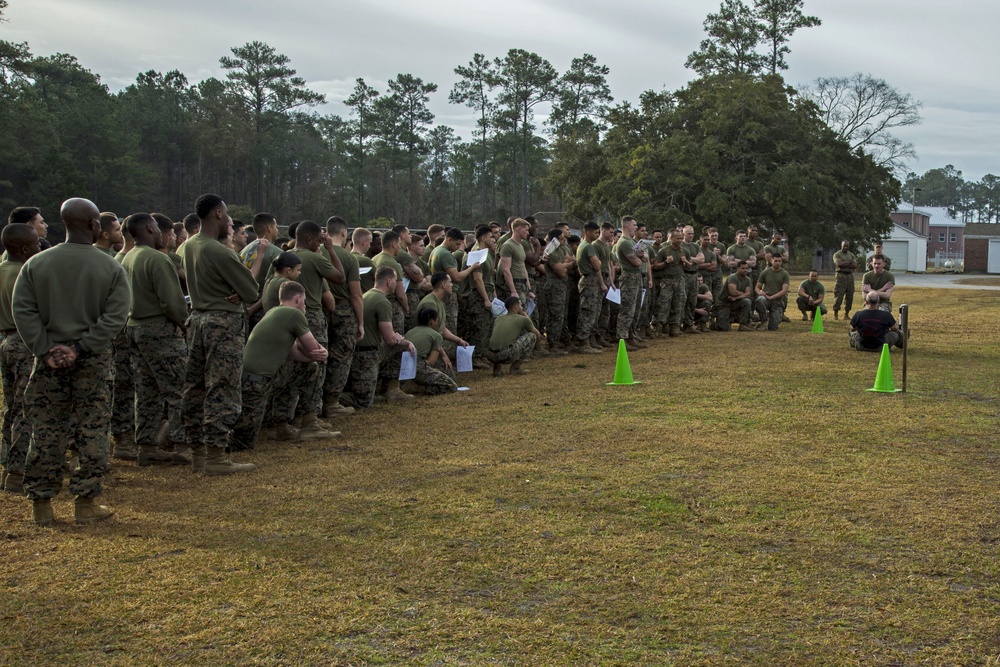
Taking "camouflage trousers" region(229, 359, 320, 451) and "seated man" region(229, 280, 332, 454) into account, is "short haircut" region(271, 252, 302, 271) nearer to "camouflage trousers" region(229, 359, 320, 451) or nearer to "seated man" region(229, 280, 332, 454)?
"seated man" region(229, 280, 332, 454)

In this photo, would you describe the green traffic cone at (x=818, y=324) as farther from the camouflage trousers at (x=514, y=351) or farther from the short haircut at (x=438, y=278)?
the short haircut at (x=438, y=278)

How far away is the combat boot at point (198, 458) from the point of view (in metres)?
7.29

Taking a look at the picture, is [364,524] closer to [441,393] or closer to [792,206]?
[441,393]

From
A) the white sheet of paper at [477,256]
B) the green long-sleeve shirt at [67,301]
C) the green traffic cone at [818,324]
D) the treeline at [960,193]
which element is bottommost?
the green traffic cone at [818,324]

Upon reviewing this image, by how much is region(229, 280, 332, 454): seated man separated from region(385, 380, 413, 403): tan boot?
98.0 inches

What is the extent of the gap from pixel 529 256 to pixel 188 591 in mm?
10532

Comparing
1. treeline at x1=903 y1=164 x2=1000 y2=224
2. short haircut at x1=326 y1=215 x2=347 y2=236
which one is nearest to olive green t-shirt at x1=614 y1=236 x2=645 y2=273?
short haircut at x1=326 y1=215 x2=347 y2=236

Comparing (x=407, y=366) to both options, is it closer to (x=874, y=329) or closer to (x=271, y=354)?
(x=271, y=354)

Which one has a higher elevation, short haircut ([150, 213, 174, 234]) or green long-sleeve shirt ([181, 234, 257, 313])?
short haircut ([150, 213, 174, 234])

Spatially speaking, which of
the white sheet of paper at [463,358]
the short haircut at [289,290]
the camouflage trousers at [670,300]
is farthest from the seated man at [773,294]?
the short haircut at [289,290]

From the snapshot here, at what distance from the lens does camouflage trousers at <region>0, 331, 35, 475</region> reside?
21.6ft

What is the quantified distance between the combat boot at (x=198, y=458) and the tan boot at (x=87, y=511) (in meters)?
1.34

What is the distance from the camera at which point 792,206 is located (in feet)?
145

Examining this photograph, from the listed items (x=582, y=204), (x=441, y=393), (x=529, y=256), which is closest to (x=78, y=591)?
(x=441, y=393)
